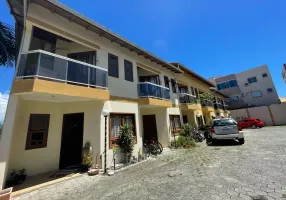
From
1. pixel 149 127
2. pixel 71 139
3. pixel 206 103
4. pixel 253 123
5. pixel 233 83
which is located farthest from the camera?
pixel 233 83

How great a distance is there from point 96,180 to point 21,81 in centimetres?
498

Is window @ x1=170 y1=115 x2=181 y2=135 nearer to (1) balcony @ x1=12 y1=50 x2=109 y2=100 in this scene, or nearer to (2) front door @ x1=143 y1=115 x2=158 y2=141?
(2) front door @ x1=143 y1=115 x2=158 y2=141

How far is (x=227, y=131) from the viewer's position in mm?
11156

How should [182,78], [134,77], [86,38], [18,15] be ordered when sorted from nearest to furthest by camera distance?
1. [18,15]
2. [86,38]
3. [134,77]
4. [182,78]

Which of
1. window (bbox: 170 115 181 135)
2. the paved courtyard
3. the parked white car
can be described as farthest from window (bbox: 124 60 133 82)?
the parked white car

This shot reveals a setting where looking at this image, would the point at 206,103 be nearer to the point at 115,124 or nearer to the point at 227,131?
the point at 227,131

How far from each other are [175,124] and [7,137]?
12.5 m

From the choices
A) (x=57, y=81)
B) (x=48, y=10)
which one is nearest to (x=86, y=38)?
(x=48, y=10)

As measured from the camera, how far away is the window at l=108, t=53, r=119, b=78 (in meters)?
9.60

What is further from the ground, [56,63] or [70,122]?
[56,63]

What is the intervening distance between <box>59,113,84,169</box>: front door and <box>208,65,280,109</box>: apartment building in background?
37010mm

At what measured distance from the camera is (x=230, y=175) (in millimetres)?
5461

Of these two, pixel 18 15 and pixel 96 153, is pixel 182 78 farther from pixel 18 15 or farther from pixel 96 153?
pixel 18 15

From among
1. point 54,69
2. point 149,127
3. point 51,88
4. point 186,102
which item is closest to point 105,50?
point 54,69
